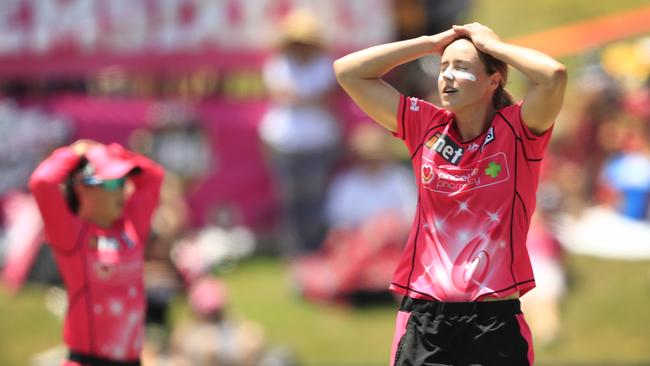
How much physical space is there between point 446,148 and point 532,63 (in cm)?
44

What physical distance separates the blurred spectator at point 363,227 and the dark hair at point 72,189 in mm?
3724

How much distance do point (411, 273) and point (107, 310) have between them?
4.97ft

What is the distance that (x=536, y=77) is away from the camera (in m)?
4.22

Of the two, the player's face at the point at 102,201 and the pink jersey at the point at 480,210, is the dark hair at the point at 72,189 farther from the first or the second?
the pink jersey at the point at 480,210

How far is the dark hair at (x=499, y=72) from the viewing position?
4336 millimetres

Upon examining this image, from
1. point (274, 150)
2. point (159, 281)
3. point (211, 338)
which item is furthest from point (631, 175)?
point (159, 281)

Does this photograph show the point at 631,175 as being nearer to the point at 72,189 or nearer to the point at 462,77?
the point at 72,189

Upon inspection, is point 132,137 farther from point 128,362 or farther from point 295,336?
point 128,362

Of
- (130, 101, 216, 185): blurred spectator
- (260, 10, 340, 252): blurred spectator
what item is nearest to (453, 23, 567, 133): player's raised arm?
(260, 10, 340, 252): blurred spectator

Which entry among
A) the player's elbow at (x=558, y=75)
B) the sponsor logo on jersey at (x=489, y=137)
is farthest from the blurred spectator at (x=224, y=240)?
Answer: the player's elbow at (x=558, y=75)

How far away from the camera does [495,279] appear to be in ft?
14.1

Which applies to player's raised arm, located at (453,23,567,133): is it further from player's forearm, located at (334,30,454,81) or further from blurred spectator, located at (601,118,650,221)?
blurred spectator, located at (601,118,650,221)

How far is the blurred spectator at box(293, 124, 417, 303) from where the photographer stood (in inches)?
351

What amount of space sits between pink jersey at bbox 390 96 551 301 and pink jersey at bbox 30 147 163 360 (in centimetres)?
149
